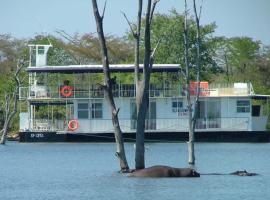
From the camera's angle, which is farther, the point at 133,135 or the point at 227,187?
the point at 133,135

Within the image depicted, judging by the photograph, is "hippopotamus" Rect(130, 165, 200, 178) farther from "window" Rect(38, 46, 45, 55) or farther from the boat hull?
"window" Rect(38, 46, 45, 55)

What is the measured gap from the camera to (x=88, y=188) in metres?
39.8

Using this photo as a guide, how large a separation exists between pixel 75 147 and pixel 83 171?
23.5 m

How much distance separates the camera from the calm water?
37688 millimetres

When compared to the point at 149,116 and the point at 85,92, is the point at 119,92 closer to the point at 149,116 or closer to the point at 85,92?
the point at 85,92

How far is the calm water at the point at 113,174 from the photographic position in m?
37.7

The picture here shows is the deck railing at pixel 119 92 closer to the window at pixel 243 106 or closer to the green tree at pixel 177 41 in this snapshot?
the window at pixel 243 106

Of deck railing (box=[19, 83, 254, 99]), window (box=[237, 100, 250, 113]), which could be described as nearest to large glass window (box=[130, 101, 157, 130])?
deck railing (box=[19, 83, 254, 99])

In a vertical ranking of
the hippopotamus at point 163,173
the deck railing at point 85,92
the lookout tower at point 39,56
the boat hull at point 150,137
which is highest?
the lookout tower at point 39,56

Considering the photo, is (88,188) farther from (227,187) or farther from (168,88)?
(168,88)

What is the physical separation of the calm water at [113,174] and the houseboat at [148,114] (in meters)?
4.69

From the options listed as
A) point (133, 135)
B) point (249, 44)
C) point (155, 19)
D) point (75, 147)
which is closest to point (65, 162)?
point (75, 147)

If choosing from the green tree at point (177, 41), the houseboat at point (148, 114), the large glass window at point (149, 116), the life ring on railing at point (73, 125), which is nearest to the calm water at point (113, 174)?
the houseboat at point (148, 114)

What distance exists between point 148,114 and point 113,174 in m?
33.9
